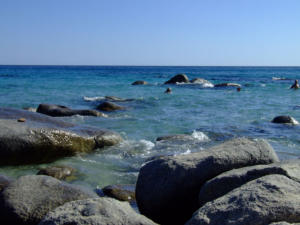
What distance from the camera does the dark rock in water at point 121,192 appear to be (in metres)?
5.70

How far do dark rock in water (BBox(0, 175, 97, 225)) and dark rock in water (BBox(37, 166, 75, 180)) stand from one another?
1.64 m

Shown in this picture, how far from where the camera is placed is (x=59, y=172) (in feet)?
22.1

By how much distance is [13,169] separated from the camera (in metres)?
7.37

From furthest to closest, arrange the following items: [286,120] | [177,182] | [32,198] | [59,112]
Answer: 1. [59,112]
2. [286,120]
3. [177,182]
4. [32,198]

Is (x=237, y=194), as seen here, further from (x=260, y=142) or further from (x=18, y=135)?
(x=18, y=135)

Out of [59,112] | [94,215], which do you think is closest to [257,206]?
[94,215]

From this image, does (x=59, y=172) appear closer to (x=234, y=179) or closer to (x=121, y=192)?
(x=121, y=192)

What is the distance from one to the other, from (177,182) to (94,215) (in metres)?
1.60

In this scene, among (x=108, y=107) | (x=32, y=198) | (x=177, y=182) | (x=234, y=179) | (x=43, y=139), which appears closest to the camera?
(x=234, y=179)

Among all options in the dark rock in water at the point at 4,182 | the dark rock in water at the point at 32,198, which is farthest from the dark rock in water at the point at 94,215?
the dark rock in water at the point at 4,182

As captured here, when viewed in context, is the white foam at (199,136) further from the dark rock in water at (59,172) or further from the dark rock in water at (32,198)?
the dark rock in water at (32,198)

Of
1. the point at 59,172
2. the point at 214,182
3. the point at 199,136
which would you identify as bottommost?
the point at 199,136

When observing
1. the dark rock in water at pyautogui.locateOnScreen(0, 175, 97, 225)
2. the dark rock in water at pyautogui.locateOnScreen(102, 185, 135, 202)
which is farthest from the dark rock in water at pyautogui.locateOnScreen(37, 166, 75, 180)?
the dark rock in water at pyautogui.locateOnScreen(0, 175, 97, 225)

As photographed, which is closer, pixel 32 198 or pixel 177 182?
pixel 32 198
